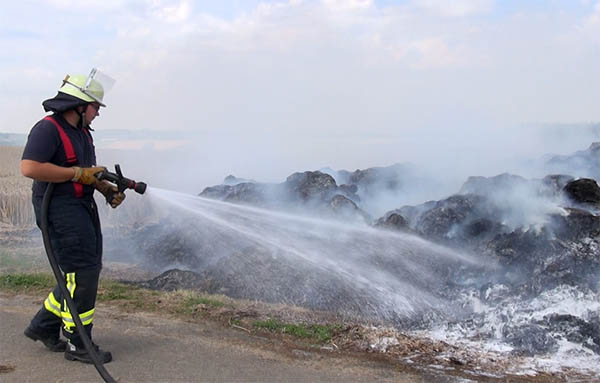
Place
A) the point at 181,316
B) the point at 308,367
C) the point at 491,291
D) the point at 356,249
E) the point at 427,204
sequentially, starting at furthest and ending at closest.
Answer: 1. the point at 427,204
2. the point at 356,249
3. the point at 491,291
4. the point at 181,316
5. the point at 308,367

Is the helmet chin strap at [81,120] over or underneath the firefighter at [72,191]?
over

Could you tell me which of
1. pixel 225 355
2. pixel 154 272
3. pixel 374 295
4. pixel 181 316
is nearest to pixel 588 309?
pixel 374 295

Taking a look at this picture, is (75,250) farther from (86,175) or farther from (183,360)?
(183,360)

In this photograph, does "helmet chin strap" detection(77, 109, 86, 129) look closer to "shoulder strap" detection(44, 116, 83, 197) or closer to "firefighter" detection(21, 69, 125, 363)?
"firefighter" detection(21, 69, 125, 363)

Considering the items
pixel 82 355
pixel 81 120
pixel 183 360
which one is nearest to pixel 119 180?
pixel 81 120

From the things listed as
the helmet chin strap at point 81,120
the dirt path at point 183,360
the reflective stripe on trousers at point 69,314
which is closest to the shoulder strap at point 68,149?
the helmet chin strap at point 81,120

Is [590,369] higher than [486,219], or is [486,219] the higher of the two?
[486,219]

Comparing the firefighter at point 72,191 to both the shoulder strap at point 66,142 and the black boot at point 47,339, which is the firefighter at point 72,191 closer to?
A: the shoulder strap at point 66,142

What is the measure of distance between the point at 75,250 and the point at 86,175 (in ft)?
1.90

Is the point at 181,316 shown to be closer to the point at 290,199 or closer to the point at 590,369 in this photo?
the point at 590,369

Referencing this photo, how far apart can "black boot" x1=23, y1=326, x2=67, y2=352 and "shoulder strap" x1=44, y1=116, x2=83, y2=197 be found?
1.21 metres

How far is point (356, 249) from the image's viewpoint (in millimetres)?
7898

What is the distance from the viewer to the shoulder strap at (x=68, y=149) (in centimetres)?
390

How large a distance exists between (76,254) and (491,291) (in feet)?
15.9
